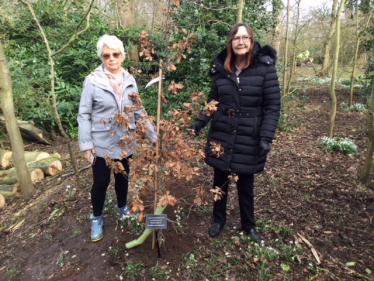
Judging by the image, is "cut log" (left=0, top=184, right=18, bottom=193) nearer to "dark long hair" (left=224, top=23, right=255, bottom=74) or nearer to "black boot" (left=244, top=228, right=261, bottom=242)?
"black boot" (left=244, top=228, right=261, bottom=242)

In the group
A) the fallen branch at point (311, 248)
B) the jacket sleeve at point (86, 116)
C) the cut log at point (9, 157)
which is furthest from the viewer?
the cut log at point (9, 157)

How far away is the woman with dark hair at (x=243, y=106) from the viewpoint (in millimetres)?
2230

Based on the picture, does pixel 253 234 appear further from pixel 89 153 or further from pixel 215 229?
pixel 89 153

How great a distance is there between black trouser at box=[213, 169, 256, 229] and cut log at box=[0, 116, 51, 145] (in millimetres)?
4857

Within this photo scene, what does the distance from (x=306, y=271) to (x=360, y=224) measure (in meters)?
1.03

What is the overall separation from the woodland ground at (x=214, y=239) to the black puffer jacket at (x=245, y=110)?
2.93 ft

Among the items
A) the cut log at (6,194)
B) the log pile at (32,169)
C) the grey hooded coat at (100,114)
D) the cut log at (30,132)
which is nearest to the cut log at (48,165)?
the log pile at (32,169)

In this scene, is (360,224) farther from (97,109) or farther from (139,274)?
(97,109)

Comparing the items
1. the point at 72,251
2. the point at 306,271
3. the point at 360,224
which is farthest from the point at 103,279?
the point at 360,224

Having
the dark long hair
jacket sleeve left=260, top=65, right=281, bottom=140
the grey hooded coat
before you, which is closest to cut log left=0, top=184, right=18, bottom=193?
the grey hooded coat

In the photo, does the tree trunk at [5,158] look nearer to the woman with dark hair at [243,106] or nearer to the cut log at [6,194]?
the cut log at [6,194]

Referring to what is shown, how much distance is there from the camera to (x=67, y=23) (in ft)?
23.5

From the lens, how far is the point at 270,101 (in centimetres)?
226

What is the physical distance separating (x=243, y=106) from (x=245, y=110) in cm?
4
